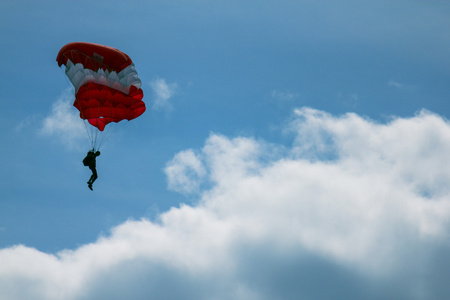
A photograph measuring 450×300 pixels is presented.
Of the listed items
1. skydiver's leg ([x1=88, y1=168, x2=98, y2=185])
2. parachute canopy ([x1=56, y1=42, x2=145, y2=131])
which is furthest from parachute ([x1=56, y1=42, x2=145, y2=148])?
skydiver's leg ([x1=88, y1=168, x2=98, y2=185])

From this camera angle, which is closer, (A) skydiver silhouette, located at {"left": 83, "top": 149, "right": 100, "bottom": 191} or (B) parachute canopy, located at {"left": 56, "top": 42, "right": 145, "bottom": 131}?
(A) skydiver silhouette, located at {"left": 83, "top": 149, "right": 100, "bottom": 191}

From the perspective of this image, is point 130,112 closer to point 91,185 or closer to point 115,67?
point 115,67

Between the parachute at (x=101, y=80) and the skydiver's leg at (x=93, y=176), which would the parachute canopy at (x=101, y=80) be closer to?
the parachute at (x=101, y=80)

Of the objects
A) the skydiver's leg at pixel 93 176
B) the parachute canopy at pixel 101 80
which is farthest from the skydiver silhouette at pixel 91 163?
the parachute canopy at pixel 101 80

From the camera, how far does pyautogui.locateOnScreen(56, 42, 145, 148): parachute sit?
130 feet

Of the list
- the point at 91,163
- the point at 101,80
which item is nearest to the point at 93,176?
the point at 91,163

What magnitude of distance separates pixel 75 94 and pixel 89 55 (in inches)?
118

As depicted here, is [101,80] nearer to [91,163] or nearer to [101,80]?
[101,80]

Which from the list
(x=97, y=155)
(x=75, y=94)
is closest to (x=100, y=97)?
(x=75, y=94)

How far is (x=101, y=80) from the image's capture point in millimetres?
40000

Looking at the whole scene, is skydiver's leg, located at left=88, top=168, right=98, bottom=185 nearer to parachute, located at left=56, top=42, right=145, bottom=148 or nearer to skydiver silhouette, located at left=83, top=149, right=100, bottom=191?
skydiver silhouette, located at left=83, top=149, right=100, bottom=191

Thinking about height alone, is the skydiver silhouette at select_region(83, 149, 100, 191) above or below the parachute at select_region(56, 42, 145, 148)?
below

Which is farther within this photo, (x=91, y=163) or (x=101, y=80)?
(x=101, y=80)

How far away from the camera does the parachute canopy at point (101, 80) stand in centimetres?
3962
